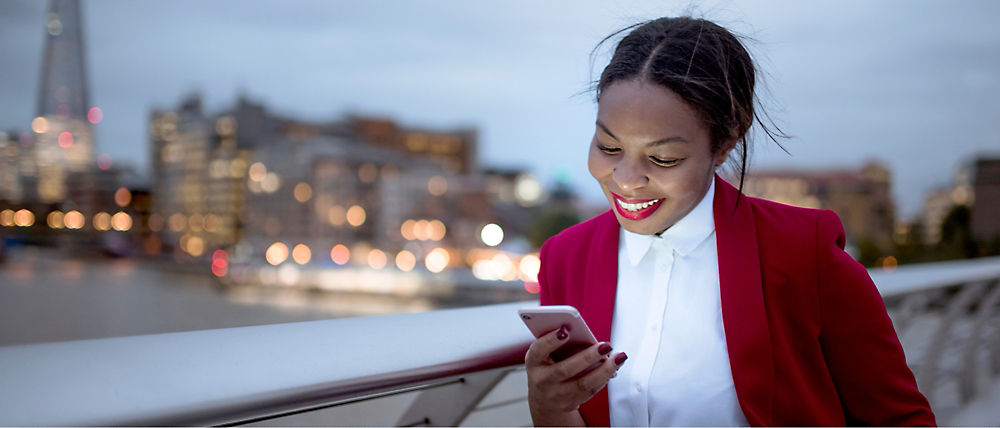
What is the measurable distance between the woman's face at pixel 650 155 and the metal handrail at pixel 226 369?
0.87ft

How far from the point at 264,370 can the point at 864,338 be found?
27.8 inches

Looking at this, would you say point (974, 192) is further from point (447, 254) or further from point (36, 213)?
point (447, 254)

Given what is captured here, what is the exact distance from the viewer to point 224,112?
3575 inches

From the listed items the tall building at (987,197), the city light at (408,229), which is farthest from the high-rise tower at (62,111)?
the city light at (408,229)

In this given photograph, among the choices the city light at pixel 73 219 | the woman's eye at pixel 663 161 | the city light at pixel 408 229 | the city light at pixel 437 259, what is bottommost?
the city light at pixel 437 259

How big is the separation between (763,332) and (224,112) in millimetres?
98874

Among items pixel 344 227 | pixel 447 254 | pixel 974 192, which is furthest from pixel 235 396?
pixel 344 227

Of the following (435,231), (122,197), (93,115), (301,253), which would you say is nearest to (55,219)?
(93,115)

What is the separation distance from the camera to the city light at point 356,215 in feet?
229

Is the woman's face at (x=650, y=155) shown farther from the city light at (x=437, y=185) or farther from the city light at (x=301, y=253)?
the city light at (x=301, y=253)

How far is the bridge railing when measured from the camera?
550 millimetres

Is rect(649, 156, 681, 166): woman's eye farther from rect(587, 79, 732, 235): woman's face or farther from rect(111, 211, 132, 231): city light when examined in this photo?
rect(111, 211, 132, 231): city light

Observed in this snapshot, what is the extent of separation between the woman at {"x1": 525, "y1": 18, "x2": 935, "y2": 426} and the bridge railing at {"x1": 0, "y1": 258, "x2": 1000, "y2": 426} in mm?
109

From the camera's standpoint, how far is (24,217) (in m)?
30.2
